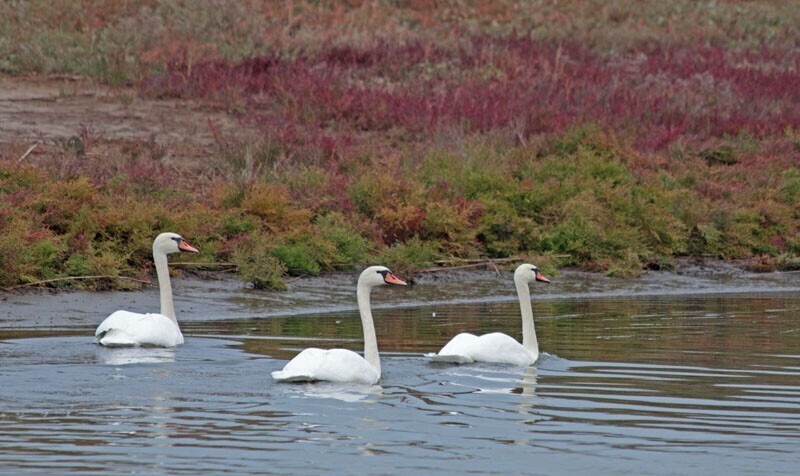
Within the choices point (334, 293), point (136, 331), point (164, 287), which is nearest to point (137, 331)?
point (136, 331)

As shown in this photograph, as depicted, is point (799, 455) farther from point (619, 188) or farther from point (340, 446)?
point (619, 188)

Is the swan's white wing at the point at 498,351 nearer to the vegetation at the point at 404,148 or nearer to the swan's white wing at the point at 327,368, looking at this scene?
the swan's white wing at the point at 327,368

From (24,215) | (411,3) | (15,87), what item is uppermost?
(411,3)

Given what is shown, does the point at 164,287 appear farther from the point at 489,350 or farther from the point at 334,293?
the point at 489,350

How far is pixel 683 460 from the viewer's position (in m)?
7.90

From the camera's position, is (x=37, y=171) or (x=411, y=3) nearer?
(x=37, y=171)

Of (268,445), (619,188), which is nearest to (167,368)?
(268,445)

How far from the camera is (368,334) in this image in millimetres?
10906

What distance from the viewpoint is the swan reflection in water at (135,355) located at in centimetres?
1124

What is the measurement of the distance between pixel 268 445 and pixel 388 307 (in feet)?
24.3

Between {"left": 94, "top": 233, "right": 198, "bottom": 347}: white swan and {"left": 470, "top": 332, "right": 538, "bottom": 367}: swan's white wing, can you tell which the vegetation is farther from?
{"left": 470, "top": 332, "right": 538, "bottom": 367}: swan's white wing

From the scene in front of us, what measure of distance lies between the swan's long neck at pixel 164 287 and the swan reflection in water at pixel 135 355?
0.75m

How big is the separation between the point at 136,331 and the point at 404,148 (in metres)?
10.2

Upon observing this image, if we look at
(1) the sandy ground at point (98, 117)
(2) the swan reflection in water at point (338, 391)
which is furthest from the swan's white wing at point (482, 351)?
(1) the sandy ground at point (98, 117)
